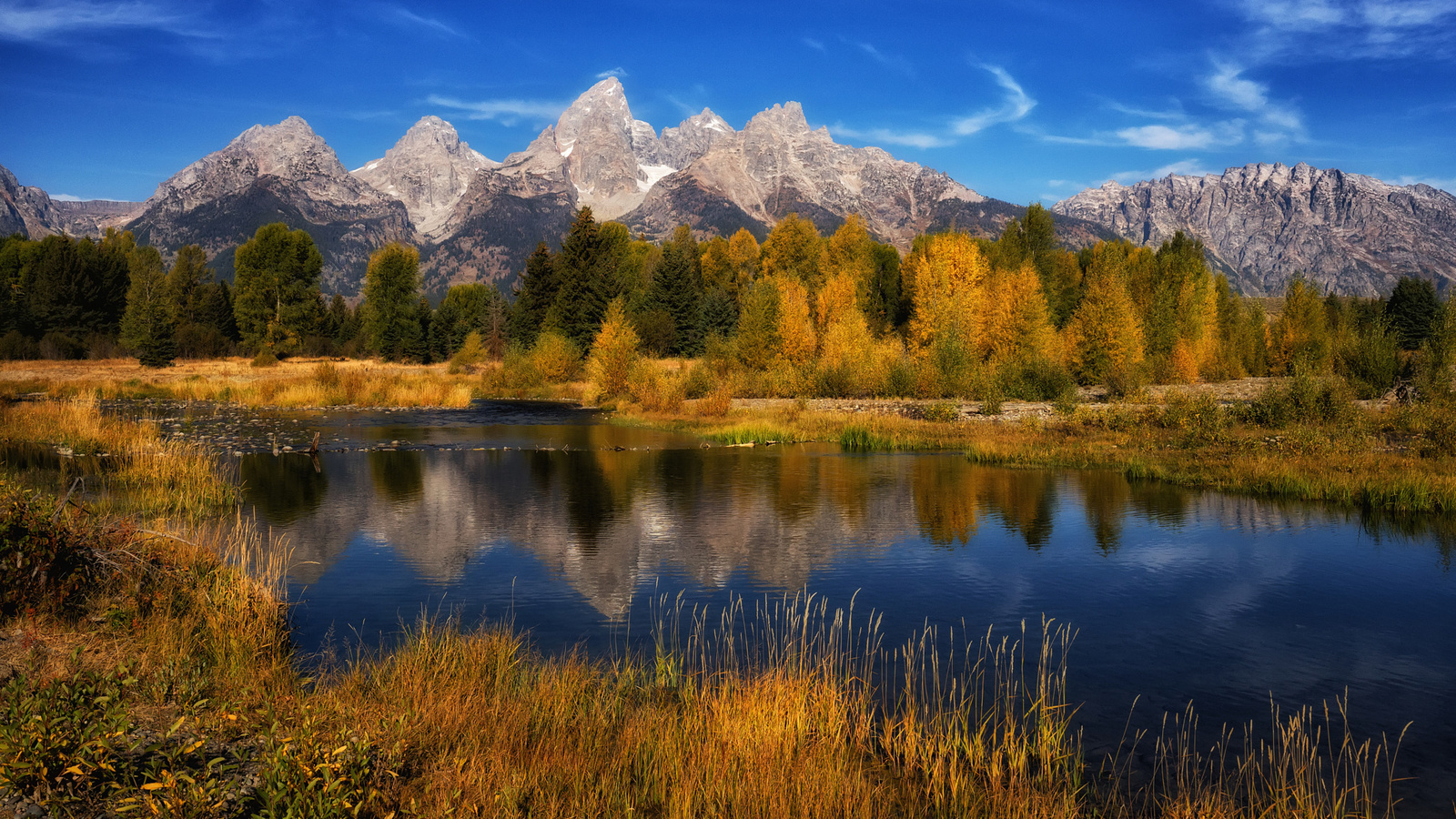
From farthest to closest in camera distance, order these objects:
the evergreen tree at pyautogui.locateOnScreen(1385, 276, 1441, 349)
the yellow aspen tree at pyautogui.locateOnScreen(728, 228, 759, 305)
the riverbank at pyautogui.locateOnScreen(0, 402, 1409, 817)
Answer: the yellow aspen tree at pyautogui.locateOnScreen(728, 228, 759, 305)
the evergreen tree at pyautogui.locateOnScreen(1385, 276, 1441, 349)
the riverbank at pyautogui.locateOnScreen(0, 402, 1409, 817)

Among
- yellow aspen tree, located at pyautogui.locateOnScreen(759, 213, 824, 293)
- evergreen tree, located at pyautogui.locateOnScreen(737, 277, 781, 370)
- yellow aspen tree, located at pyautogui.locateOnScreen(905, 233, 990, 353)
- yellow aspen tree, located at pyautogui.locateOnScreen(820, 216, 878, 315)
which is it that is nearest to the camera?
yellow aspen tree, located at pyautogui.locateOnScreen(905, 233, 990, 353)

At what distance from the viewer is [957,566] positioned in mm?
14555

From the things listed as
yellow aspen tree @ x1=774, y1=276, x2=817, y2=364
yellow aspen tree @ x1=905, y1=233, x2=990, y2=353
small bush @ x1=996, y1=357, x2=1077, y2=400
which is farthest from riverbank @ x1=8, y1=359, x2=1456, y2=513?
yellow aspen tree @ x1=905, y1=233, x2=990, y2=353

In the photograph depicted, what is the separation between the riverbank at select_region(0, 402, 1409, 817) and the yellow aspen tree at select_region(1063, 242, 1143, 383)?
47.9 metres

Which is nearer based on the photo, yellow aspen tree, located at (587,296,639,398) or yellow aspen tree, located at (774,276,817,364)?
yellow aspen tree, located at (587,296,639,398)

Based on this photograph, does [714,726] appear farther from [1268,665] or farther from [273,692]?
[1268,665]

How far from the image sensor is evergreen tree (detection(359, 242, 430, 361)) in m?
89.8

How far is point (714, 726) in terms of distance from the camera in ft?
21.8

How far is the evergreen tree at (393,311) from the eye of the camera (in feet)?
294

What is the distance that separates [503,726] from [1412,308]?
336ft

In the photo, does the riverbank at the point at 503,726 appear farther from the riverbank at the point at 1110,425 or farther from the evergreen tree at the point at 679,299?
the evergreen tree at the point at 679,299

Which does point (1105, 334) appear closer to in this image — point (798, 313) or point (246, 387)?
point (798, 313)

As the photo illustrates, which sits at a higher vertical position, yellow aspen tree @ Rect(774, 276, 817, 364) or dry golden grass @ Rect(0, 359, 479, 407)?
yellow aspen tree @ Rect(774, 276, 817, 364)

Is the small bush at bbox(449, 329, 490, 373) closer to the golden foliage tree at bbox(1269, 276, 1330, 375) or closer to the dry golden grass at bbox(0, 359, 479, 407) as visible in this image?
the dry golden grass at bbox(0, 359, 479, 407)
